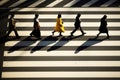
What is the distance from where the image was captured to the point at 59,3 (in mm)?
17391

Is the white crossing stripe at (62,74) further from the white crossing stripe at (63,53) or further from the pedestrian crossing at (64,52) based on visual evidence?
the white crossing stripe at (63,53)

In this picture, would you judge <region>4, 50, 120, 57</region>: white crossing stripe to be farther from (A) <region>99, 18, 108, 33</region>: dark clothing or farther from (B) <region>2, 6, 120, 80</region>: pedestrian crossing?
(A) <region>99, 18, 108, 33</region>: dark clothing

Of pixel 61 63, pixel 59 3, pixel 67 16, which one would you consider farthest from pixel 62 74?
pixel 59 3

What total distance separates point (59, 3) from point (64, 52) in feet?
14.3

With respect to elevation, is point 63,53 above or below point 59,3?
below

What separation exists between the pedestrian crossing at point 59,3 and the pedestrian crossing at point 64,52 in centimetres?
84

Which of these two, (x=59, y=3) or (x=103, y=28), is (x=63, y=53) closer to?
(x=103, y=28)

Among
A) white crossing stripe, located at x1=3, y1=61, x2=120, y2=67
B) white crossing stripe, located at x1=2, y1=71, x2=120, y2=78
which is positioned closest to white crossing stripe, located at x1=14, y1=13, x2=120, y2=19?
white crossing stripe, located at x1=3, y1=61, x2=120, y2=67

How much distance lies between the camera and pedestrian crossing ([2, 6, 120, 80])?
13.0m

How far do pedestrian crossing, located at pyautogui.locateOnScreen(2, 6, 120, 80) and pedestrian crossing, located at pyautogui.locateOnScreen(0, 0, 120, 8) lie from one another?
0.84 m

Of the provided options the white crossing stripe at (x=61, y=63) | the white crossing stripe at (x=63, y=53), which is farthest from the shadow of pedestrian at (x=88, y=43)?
the white crossing stripe at (x=61, y=63)

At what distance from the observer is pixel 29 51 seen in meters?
14.1

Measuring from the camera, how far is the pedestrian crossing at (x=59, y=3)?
1723 cm

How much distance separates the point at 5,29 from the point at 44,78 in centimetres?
419
